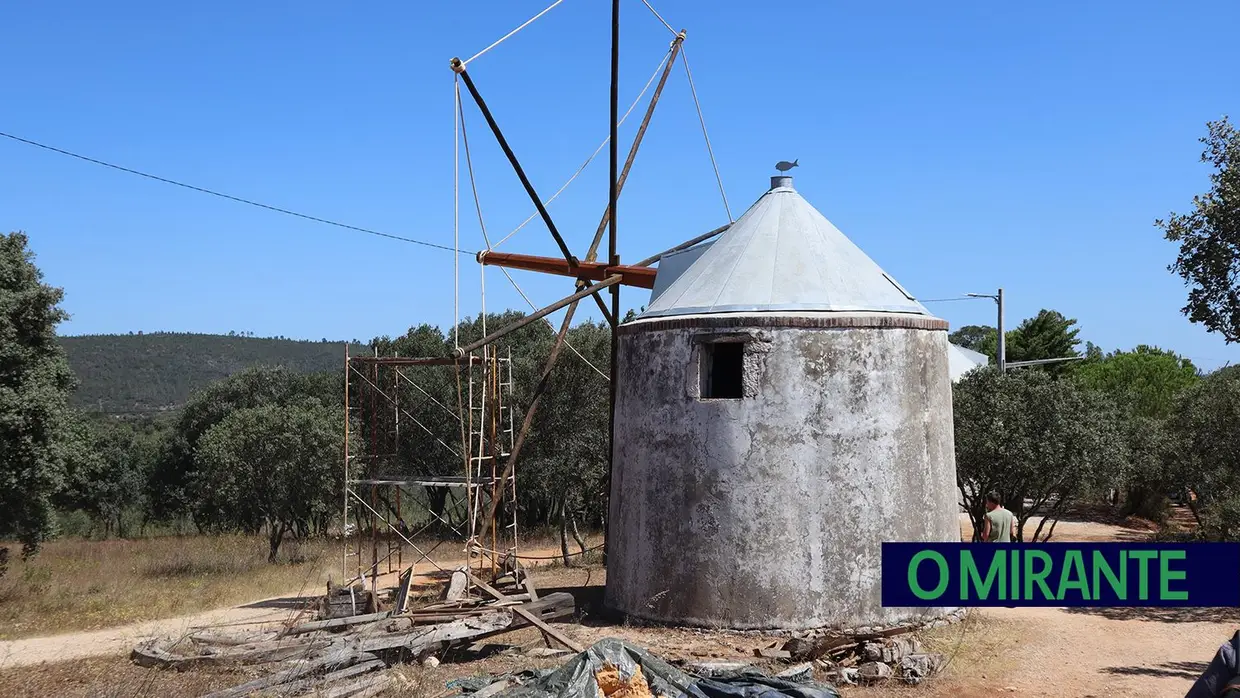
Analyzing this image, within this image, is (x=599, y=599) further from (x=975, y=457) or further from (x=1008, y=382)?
(x=1008, y=382)

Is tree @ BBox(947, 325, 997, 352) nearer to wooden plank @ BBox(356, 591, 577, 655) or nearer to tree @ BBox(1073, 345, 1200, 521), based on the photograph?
tree @ BBox(1073, 345, 1200, 521)

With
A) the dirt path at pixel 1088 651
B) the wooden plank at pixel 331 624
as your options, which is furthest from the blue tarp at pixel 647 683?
the wooden plank at pixel 331 624

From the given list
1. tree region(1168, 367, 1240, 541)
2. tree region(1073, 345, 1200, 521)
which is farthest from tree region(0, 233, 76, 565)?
tree region(1168, 367, 1240, 541)

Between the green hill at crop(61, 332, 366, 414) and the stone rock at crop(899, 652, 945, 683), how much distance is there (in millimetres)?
68172

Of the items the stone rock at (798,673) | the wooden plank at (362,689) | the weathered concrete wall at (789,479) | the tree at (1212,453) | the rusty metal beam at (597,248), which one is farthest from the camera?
the tree at (1212,453)

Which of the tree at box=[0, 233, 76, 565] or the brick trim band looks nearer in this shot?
the brick trim band

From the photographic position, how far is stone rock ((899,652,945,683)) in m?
10.9

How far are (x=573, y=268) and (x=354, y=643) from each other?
733cm

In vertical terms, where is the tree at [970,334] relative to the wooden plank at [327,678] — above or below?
above

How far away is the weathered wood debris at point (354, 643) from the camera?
10398mm

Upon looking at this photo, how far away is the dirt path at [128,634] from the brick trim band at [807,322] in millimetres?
7303

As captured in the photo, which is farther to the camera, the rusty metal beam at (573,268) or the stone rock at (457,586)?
the rusty metal beam at (573,268)

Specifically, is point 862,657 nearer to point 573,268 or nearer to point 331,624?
point 331,624

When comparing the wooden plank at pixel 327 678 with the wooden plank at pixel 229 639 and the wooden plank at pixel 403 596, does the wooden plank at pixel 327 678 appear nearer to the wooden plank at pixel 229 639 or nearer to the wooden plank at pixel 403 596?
the wooden plank at pixel 229 639
